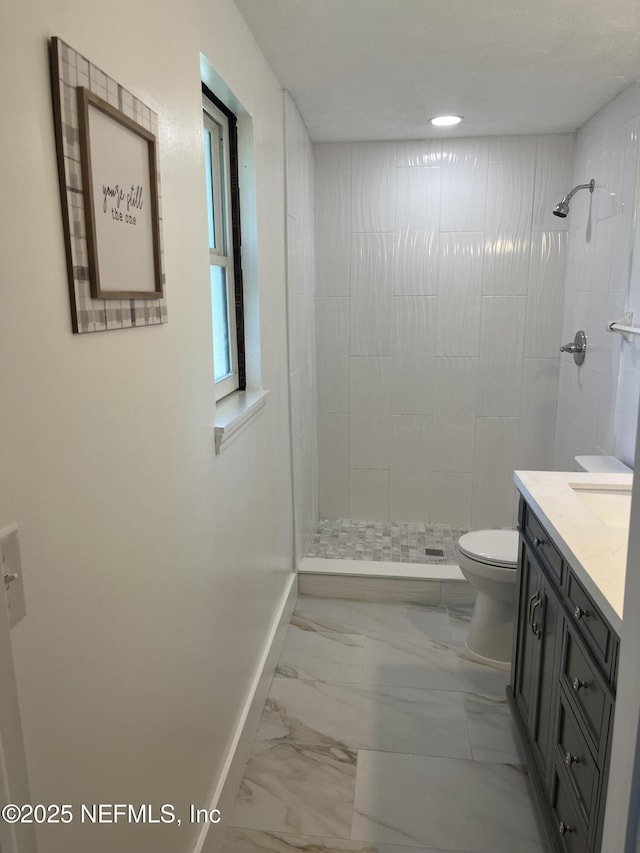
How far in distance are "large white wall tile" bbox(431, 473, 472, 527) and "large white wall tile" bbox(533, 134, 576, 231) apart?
1.46m

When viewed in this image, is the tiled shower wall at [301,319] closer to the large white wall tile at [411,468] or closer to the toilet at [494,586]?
the large white wall tile at [411,468]

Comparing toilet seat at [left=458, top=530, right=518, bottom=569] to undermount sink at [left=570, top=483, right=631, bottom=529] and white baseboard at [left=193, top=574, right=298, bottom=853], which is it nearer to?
undermount sink at [left=570, top=483, right=631, bottom=529]

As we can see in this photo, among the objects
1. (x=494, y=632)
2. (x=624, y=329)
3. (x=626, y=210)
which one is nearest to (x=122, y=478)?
(x=494, y=632)

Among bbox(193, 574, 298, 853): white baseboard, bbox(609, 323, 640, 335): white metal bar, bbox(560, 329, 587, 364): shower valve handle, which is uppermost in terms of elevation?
bbox(609, 323, 640, 335): white metal bar

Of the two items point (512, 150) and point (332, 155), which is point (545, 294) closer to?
point (512, 150)

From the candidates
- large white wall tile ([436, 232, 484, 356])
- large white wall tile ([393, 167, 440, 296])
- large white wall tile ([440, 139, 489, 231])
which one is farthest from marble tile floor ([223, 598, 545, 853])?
large white wall tile ([440, 139, 489, 231])

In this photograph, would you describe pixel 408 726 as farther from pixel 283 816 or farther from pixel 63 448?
pixel 63 448

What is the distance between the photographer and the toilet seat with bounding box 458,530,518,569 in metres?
2.50

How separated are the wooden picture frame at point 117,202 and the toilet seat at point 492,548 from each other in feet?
5.83

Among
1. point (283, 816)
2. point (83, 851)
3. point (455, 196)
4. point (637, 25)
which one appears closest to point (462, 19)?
point (637, 25)

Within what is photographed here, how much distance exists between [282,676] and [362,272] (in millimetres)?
2175

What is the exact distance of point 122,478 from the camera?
1.14 meters

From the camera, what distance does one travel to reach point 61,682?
93 cm

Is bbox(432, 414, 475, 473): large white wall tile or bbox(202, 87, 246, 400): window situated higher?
bbox(202, 87, 246, 400): window
